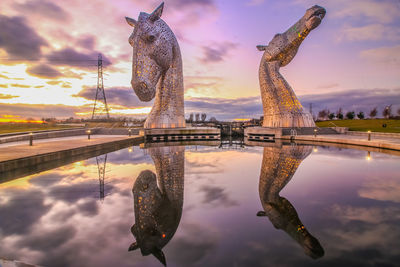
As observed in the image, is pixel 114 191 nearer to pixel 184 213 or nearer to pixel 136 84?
pixel 184 213

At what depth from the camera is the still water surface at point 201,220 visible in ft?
7.60

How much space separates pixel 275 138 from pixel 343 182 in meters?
13.5

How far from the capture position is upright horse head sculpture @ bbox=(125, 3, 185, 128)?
39.4 ft

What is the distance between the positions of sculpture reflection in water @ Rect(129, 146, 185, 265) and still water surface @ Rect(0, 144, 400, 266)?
15 millimetres

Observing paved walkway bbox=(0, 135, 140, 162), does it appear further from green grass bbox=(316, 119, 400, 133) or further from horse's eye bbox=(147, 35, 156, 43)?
green grass bbox=(316, 119, 400, 133)

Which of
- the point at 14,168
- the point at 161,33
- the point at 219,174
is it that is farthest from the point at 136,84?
the point at 219,174

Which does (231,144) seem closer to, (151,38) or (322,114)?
(151,38)

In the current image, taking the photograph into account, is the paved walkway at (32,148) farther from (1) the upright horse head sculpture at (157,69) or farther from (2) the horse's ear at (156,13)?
(2) the horse's ear at (156,13)

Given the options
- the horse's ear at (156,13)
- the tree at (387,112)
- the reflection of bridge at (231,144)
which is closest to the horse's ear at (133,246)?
the reflection of bridge at (231,144)

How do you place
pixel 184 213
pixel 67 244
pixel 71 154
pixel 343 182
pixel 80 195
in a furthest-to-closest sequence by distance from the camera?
pixel 71 154, pixel 343 182, pixel 80 195, pixel 184 213, pixel 67 244

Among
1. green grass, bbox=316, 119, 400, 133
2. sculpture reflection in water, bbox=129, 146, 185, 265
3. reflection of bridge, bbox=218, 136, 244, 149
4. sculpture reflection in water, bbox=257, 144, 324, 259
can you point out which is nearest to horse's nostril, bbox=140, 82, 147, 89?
reflection of bridge, bbox=218, 136, 244, 149

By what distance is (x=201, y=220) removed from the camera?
3.21 meters

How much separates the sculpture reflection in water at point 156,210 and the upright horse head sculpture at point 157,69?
7506 mm

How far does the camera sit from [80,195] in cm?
428
